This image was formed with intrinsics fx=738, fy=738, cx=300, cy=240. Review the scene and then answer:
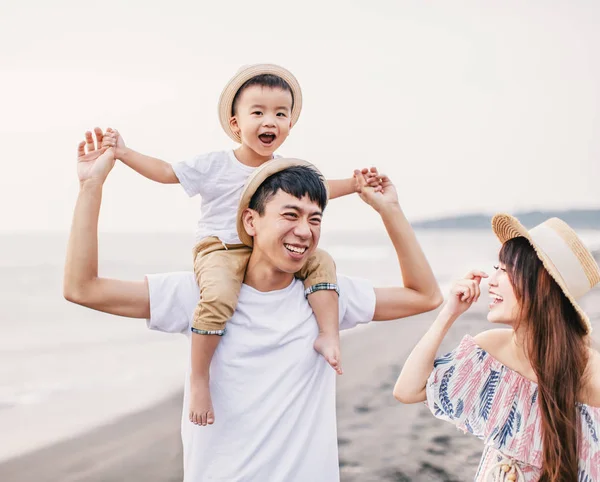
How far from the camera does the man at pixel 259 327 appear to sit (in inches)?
86.1

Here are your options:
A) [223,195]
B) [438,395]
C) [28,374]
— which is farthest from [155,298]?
[28,374]

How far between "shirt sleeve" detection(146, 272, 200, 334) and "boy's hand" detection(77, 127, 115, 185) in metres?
0.35

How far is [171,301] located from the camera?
2283mm

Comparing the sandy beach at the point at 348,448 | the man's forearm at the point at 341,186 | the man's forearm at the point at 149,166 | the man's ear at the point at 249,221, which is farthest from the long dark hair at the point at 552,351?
the sandy beach at the point at 348,448

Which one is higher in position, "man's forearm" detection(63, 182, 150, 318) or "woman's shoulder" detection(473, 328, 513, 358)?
"man's forearm" detection(63, 182, 150, 318)

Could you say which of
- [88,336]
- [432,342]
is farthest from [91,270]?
[88,336]

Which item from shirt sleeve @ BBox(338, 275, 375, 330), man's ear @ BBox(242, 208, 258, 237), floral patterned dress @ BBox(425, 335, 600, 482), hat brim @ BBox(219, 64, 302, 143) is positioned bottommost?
floral patterned dress @ BBox(425, 335, 600, 482)

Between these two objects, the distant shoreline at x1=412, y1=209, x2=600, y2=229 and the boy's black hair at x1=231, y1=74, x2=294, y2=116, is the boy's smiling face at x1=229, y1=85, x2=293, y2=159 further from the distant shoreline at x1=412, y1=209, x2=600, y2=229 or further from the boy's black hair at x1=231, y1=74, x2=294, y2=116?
the distant shoreline at x1=412, y1=209, x2=600, y2=229

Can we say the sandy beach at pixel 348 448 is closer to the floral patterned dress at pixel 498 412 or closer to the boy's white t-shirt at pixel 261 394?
the floral patterned dress at pixel 498 412

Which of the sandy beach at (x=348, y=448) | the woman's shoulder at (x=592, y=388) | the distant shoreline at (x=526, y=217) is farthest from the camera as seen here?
the distant shoreline at (x=526, y=217)

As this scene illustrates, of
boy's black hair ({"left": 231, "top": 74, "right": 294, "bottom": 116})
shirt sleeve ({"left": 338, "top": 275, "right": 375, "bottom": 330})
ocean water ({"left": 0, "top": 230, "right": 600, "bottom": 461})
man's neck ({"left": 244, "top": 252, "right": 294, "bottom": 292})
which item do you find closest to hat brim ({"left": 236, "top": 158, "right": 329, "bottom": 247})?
man's neck ({"left": 244, "top": 252, "right": 294, "bottom": 292})

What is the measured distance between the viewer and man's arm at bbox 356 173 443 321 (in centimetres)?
250

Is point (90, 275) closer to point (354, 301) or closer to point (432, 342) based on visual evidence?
point (354, 301)

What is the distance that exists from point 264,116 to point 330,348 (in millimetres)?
897
